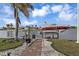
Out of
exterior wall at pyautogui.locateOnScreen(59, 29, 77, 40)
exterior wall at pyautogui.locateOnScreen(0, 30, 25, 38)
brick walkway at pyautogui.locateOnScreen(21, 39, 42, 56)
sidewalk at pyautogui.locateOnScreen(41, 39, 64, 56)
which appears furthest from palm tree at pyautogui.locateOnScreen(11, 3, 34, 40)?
exterior wall at pyautogui.locateOnScreen(59, 29, 77, 40)

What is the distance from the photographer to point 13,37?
178cm

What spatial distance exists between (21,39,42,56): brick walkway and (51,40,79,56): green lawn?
5.9 inches

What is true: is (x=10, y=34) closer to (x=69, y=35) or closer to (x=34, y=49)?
(x=34, y=49)

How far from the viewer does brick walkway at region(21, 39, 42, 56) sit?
1770 millimetres

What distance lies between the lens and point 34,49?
1.78 metres

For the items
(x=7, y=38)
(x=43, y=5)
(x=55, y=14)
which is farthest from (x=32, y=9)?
(x=7, y=38)

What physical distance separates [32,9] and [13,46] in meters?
0.42

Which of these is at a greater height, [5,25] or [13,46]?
[5,25]

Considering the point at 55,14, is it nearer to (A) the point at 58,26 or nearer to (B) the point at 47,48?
(A) the point at 58,26

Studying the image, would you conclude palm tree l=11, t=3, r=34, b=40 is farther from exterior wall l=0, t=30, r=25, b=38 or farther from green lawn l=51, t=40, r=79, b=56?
green lawn l=51, t=40, r=79, b=56

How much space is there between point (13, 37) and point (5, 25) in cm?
14

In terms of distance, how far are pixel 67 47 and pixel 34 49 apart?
0.33 m

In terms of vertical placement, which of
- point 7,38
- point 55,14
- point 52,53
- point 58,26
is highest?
point 55,14

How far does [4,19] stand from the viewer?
5.81ft
